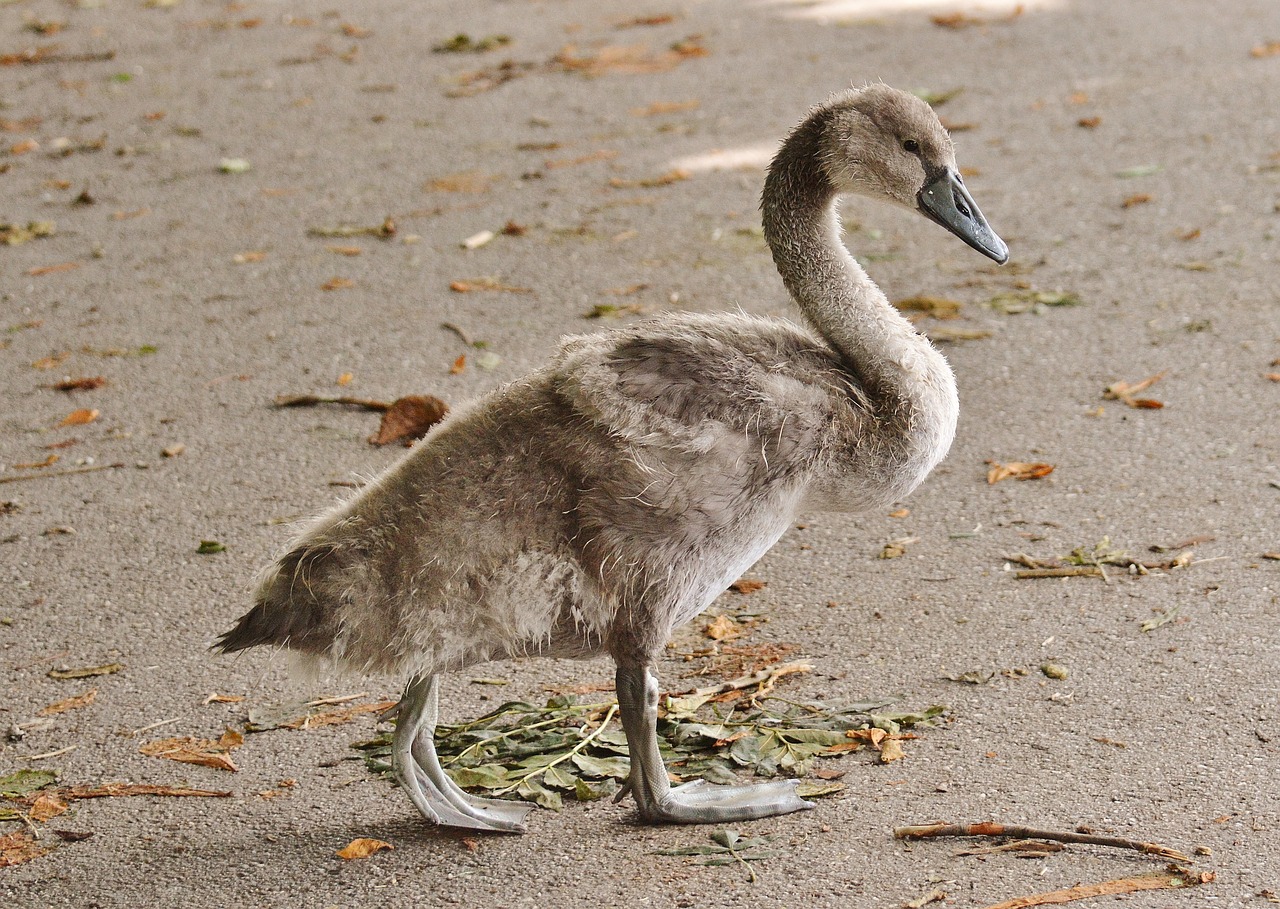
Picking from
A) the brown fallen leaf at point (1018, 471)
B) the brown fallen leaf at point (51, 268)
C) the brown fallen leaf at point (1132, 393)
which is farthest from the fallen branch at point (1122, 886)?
the brown fallen leaf at point (51, 268)

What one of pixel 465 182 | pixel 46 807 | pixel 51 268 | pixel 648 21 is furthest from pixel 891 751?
pixel 648 21

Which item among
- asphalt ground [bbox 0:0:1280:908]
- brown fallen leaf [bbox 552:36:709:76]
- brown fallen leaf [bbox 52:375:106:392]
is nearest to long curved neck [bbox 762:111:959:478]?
asphalt ground [bbox 0:0:1280:908]

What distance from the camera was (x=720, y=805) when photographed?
11.6 feet

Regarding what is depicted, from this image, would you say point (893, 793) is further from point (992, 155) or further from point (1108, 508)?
point (992, 155)

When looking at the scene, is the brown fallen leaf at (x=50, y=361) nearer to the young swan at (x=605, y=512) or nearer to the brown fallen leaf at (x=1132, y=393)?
the young swan at (x=605, y=512)

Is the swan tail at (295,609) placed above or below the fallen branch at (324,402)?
above

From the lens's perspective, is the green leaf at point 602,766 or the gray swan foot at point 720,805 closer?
the gray swan foot at point 720,805

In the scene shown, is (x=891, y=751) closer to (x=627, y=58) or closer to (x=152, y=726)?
(x=152, y=726)

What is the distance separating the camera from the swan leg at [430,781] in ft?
11.7

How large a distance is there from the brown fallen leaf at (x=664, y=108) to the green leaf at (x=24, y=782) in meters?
6.63

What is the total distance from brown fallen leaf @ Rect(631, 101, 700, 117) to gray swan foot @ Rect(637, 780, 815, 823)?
21.9 ft

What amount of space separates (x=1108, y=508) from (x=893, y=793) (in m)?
1.89

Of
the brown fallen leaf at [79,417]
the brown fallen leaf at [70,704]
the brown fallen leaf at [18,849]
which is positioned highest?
the brown fallen leaf at [79,417]

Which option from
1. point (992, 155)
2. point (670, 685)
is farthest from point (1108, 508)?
point (992, 155)
